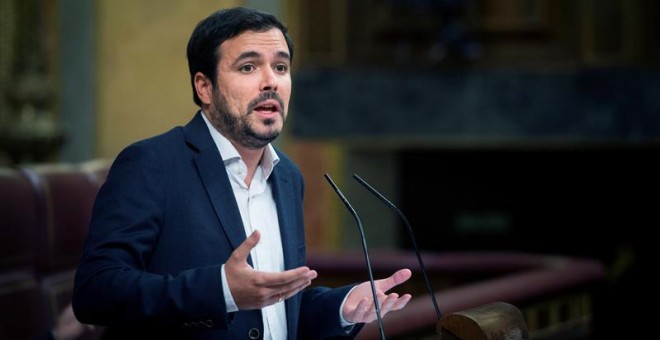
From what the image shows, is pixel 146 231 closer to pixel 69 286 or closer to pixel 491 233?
pixel 69 286

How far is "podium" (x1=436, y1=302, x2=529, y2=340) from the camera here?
1.31 metres

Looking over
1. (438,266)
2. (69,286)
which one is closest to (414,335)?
(69,286)

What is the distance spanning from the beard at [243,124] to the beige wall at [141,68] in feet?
13.2

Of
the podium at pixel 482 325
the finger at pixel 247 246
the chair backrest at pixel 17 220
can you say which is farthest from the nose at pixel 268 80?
the chair backrest at pixel 17 220

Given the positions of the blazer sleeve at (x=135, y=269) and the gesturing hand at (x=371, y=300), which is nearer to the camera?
the blazer sleeve at (x=135, y=269)

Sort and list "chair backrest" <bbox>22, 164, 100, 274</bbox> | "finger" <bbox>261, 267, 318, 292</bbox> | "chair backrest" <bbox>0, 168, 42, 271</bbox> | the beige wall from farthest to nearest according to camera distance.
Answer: the beige wall, "chair backrest" <bbox>22, 164, 100, 274</bbox>, "chair backrest" <bbox>0, 168, 42, 271</bbox>, "finger" <bbox>261, 267, 318, 292</bbox>

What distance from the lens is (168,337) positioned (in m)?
1.44

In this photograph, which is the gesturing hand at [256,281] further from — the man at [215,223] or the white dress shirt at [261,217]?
the white dress shirt at [261,217]

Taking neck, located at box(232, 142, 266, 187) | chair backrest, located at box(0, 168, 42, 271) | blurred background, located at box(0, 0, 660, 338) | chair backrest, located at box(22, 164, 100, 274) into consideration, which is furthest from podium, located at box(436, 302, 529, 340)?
blurred background, located at box(0, 0, 660, 338)

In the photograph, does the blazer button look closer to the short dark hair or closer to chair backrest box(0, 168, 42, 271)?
the short dark hair

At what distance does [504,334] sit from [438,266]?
9.56ft

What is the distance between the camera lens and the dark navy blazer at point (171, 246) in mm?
1353

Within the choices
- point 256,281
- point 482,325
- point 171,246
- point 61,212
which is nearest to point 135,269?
point 171,246

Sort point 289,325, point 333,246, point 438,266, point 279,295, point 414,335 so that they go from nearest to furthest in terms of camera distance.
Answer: point 279,295 < point 289,325 < point 414,335 < point 438,266 < point 333,246
